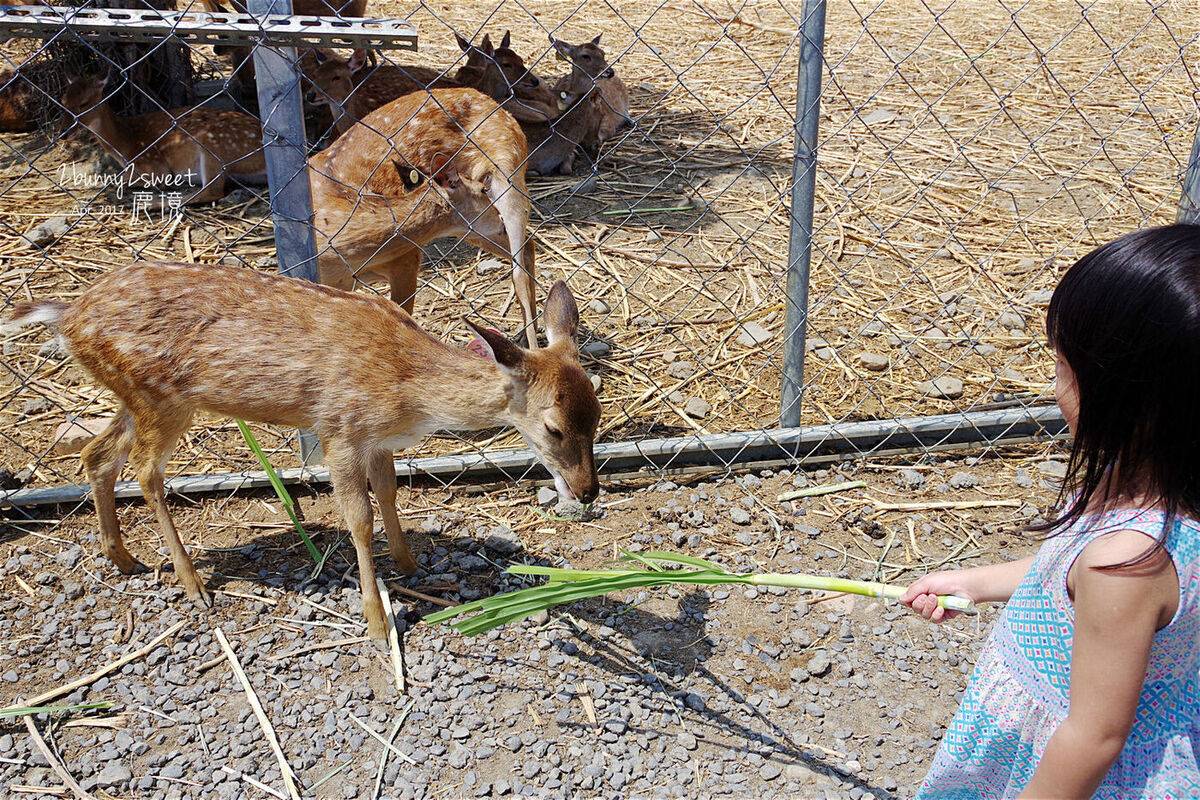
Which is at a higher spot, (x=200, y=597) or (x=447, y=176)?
(x=447, y=176)

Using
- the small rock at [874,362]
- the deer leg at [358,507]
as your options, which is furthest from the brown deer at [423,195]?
the deer leg at [358,507]

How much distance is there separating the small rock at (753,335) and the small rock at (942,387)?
79 cm

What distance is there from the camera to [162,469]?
3.51 meters

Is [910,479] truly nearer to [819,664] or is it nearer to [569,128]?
[819,664]

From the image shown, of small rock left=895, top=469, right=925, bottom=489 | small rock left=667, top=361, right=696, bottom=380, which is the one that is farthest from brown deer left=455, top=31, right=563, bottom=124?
small rock left=895, top=469, right=925, bottom=489

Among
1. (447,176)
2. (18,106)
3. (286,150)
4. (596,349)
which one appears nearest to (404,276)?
(447,176)

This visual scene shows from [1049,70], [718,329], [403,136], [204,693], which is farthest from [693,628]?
[1049,70]

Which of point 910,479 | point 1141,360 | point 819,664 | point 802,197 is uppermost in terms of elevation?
point 1141,360

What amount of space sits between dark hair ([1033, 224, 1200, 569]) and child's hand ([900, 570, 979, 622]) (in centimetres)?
48

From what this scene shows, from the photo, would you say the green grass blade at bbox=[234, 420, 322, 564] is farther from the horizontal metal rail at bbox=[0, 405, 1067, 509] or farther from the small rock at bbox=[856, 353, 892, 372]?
the small rock at bbox=[856, 353, 892, 372]

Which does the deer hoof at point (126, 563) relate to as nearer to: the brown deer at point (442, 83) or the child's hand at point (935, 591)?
the child's hand at point (935, 591)

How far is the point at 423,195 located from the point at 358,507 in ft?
6.90

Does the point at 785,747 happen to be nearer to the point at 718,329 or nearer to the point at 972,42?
the point at 718,329

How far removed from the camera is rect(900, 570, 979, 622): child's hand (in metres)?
2.14
